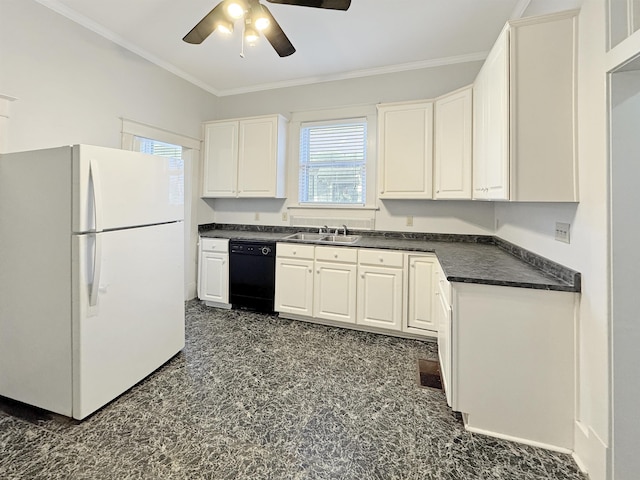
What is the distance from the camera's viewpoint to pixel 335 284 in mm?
3123

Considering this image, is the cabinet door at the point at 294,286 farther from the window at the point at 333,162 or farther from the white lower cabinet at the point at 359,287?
the window at the point at 333,162

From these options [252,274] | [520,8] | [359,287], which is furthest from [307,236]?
[520,8]

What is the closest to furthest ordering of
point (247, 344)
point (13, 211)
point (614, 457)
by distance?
point (614, 457), point (13, 211), point (247, 344)

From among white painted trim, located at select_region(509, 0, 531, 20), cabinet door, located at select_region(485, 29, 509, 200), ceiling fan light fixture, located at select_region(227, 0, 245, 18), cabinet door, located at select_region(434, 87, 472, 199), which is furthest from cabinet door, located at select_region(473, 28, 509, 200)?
ceiling fan light fixture, located at select_region(227, 0, 245, 18)

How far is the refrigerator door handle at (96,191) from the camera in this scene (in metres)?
1.70

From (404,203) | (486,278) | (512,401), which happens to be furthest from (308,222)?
(512,401)

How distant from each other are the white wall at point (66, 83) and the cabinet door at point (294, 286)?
2.09 m

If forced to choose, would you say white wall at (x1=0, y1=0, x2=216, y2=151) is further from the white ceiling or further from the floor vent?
the floor vent

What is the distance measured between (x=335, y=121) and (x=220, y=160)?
1585 millimetres

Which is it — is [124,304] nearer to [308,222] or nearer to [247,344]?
[247,344]

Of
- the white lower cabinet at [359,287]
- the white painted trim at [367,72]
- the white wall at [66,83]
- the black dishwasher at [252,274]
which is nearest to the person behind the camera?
the white wall at [66,83]

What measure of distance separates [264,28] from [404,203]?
221cm

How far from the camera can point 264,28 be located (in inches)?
77.6

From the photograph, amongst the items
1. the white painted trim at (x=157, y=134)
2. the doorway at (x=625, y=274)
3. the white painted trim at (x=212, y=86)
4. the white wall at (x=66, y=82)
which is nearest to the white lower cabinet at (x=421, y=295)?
the doorway at (x=625, y=274)
